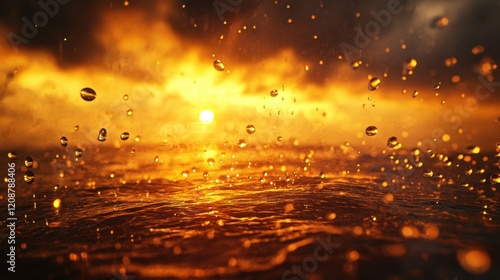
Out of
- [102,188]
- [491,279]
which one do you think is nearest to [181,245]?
[491,279]

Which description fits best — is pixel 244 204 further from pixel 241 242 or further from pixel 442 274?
pixel 442 274

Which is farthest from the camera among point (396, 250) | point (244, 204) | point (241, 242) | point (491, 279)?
point (244, 204)

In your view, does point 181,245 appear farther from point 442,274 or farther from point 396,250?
point 442,274

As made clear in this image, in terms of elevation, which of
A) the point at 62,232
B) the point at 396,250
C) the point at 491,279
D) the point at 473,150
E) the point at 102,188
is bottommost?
the point at 491,279

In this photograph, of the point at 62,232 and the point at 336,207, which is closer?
the point at 62,232

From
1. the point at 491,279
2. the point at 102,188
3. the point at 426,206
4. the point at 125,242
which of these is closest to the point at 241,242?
the point at 125,242

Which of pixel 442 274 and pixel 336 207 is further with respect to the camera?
pixel 336 207

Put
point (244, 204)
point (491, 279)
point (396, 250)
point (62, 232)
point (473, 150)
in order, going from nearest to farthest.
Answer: point (491, 279) → point (396, 250) → point (62, 232) → point (244, 204) → point (473, 150)

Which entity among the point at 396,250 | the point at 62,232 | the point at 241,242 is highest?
the point at 62,232

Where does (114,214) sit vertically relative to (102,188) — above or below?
below
